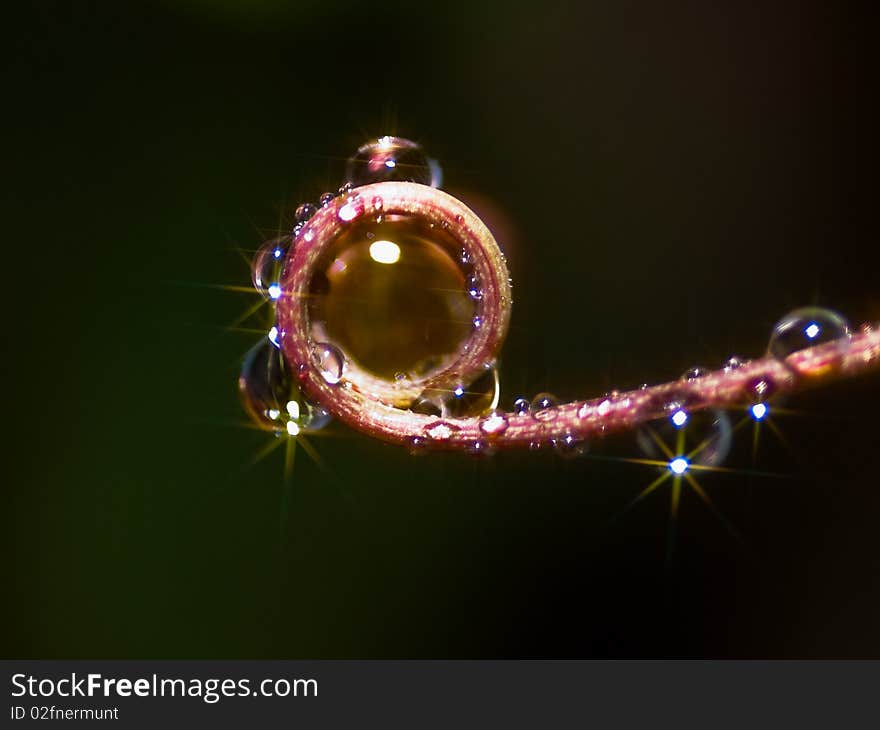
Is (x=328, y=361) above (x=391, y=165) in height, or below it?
below

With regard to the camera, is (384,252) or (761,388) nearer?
(761,388)

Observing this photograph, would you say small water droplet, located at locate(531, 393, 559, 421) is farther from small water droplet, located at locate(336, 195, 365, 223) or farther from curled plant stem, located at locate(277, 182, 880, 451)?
small water droplet, located at locate(336, 195, 365, 223)

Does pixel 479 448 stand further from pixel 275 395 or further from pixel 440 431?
pixel 275 395

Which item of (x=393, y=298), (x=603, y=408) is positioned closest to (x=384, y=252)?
(x=393, y=298)

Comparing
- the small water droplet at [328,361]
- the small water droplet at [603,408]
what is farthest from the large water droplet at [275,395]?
the small water droplet at [603,408]

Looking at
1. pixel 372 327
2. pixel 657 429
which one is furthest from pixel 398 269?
→ pixel 657 429
